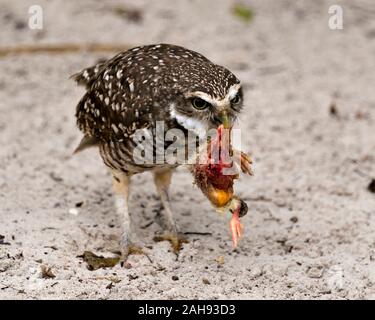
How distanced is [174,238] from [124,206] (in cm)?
40

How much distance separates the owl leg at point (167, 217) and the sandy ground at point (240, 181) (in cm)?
8

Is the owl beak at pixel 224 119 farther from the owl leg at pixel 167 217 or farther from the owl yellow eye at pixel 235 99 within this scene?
the owl leg at pixel 167 217

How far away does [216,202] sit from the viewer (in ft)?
15.1

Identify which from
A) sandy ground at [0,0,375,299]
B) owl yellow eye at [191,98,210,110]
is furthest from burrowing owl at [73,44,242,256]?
sandy ground at [0,0,375,299]

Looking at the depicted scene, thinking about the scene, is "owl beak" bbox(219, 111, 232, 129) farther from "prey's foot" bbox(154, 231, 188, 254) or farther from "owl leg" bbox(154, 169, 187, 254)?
"prey's foot" bbox(154, 231, 188, 254)

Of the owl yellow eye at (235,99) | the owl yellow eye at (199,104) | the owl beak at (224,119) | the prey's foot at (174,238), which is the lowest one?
the prey's foot at (174,238)

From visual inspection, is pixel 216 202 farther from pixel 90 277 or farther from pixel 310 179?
pixel 310 179

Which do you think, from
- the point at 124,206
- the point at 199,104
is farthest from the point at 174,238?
the point at 199,104

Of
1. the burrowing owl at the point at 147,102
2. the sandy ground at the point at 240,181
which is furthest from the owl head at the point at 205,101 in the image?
the sandy ground at the point at 240,181

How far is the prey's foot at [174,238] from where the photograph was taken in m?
5.19

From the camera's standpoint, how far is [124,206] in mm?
5223
